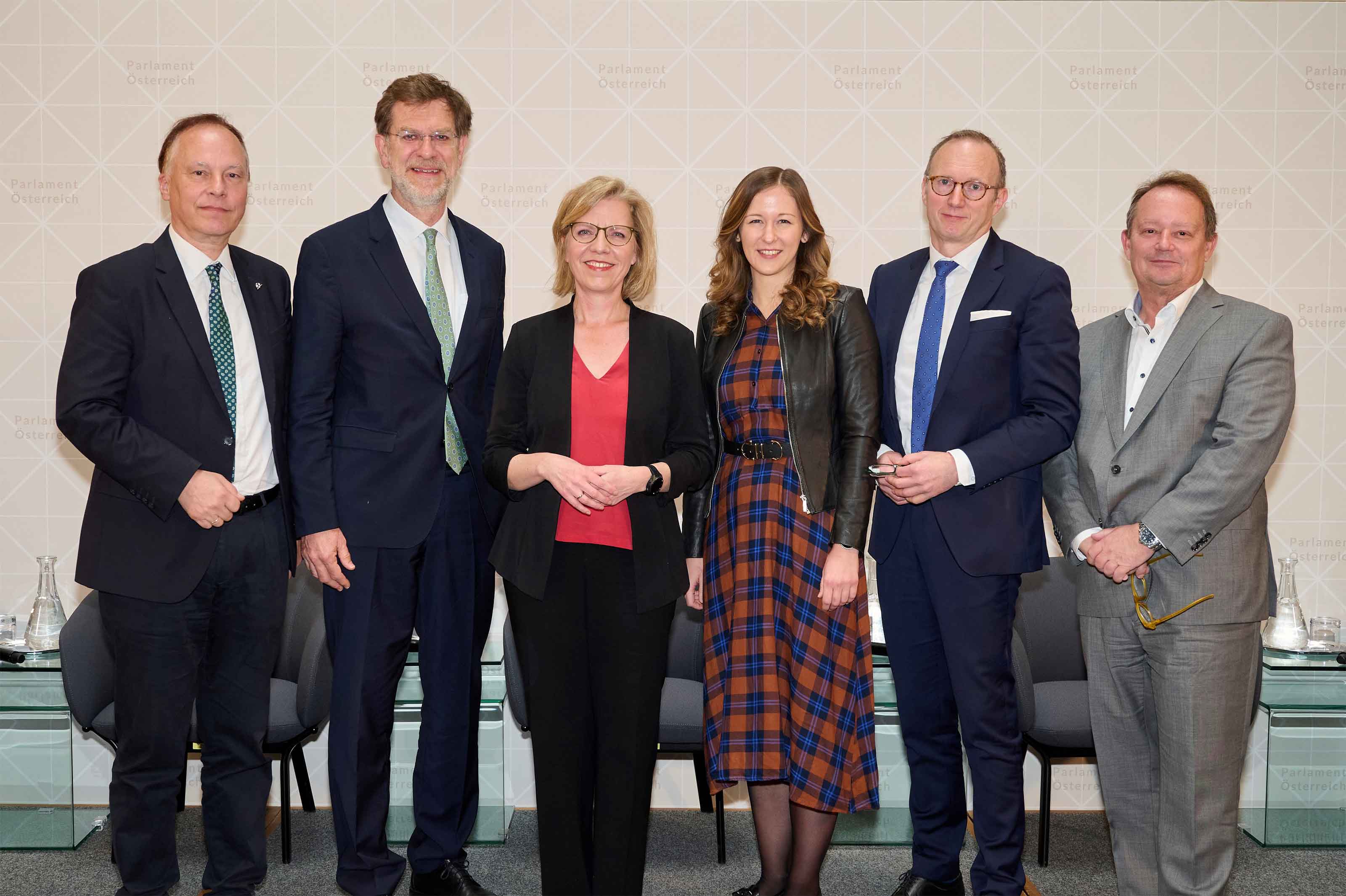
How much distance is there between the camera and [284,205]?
4.24 metres

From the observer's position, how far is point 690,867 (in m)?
3.66

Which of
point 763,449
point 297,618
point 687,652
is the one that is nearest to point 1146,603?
point 763,449

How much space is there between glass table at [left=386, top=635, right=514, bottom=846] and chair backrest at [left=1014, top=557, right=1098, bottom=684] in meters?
1.91

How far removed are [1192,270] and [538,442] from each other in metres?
1.76

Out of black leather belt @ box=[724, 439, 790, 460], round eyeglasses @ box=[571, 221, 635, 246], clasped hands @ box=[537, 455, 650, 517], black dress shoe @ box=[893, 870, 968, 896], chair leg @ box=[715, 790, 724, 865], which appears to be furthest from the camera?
chair leg @ box=[715, 790, 724, 865]

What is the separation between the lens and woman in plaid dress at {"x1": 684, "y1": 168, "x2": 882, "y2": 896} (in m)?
2.70

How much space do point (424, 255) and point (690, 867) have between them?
2.22m

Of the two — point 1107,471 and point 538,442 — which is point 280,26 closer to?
point 538,442

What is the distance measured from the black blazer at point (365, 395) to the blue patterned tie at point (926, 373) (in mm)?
1269

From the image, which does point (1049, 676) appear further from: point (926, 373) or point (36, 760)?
point (36, 760)

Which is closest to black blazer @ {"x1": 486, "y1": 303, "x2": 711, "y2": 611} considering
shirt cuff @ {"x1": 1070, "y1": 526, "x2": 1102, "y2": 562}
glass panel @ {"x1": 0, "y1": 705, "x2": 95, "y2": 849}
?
shirt cuff @ {"x1": 1070, "y1": 526, "x2": 1102, "y2": 562}

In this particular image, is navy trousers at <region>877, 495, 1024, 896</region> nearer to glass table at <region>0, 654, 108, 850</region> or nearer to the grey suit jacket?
the grey suit jacket

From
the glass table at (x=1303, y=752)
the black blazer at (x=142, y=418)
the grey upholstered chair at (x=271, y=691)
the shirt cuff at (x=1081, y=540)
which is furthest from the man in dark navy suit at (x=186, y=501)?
the glass table at (x=1303, y=752)

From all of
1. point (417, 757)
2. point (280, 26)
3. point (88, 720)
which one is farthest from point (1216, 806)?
point (280, 26)
